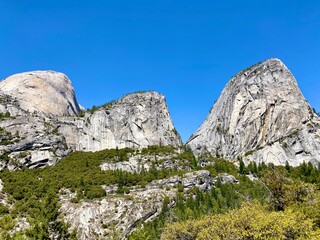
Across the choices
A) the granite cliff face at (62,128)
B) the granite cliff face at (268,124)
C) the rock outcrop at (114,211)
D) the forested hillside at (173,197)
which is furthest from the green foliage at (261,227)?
the granite cliff face at (268,124)

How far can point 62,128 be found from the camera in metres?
168

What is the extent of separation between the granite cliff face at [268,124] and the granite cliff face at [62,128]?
1277 inches

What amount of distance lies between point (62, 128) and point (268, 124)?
4481 inches

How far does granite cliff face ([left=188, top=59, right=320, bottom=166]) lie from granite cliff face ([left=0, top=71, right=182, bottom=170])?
106 feet

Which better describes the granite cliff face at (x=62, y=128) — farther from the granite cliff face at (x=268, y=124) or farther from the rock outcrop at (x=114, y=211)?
the rock outcrop at (x=114, y=211)

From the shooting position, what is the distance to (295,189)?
44125 mm

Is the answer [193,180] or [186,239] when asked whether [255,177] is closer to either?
[193,180]

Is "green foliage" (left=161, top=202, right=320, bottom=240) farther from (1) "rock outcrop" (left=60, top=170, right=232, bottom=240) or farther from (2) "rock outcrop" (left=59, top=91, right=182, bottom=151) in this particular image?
(2) "rock outcrop" (left=59, top=91, right=182, bottom=151)

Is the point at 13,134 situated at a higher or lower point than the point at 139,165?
higher

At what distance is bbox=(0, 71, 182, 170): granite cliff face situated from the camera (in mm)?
141000

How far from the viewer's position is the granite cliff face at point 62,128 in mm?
141000

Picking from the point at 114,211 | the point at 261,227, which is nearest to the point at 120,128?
the point at 114,211

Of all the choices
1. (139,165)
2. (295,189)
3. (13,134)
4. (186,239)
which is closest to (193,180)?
(139,165)

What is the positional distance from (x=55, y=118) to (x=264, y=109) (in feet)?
394
